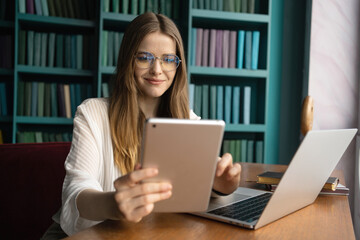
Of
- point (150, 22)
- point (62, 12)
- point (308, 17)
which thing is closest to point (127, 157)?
point (150, 22)

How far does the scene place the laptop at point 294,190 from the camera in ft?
2.17

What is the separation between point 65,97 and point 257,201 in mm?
2066

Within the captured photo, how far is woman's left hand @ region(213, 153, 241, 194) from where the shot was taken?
0.79 metres

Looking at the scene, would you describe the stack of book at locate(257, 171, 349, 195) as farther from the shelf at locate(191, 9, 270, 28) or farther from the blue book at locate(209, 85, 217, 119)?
the shelf at locate(191, 9, 270, 28)

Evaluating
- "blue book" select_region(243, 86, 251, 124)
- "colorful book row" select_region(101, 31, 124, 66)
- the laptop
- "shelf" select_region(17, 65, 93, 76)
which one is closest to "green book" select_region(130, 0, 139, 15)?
"colorful book row" select_region(101, 31, 124, 66)

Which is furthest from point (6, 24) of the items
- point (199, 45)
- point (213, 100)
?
point (213, 100)

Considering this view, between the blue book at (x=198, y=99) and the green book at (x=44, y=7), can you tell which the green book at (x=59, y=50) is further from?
the blue book at (x=198, y=99)

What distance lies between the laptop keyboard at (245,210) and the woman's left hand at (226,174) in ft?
0.16

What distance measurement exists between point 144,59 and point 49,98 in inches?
68.5

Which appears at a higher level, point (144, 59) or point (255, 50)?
point (255, 50)

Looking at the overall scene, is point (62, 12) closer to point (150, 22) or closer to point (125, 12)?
point (125, 12)

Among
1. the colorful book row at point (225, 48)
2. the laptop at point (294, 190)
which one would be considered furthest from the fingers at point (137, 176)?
the colorful book row at point (225, 48)

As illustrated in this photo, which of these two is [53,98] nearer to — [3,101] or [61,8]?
[3,101]

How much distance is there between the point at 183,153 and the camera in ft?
1.96
